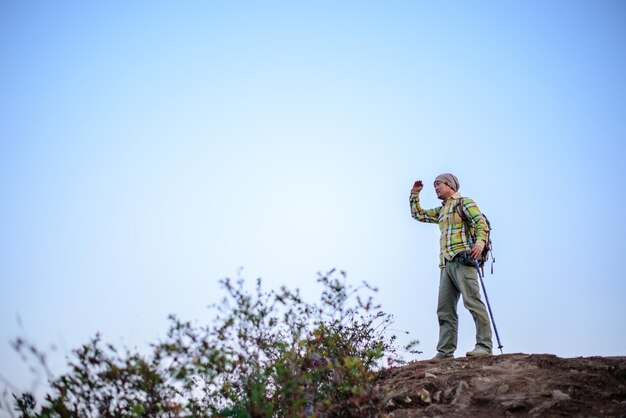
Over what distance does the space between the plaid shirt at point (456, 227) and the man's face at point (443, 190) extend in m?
0.06

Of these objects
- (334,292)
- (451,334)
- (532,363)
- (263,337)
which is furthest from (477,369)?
(263,337)

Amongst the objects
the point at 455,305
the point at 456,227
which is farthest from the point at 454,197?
the point at 455,305

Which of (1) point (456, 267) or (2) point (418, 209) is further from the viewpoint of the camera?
(2) point (418, 209)

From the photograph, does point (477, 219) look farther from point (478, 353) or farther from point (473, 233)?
point (478, 353)

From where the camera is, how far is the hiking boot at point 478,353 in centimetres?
671

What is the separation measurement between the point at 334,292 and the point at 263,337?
0.96m

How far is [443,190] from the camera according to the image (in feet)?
25.5

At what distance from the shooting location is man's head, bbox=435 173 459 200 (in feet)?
25.5

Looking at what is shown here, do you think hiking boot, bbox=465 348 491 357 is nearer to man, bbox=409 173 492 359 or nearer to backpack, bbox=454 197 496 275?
man, bbox=409 173 492 359

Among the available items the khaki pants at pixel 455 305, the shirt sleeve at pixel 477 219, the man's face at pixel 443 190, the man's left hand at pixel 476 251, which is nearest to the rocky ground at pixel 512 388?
the khaki pants at pixel 455 305

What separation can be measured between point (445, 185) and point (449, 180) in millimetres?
109

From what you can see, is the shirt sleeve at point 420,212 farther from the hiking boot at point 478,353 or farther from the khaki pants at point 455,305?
the hiking boot at point 478,353

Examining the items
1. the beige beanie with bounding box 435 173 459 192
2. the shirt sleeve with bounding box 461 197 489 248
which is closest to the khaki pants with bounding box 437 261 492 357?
the shirt sleeve with bounding box 461 197 489 248

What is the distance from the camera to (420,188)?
8.16 meters
